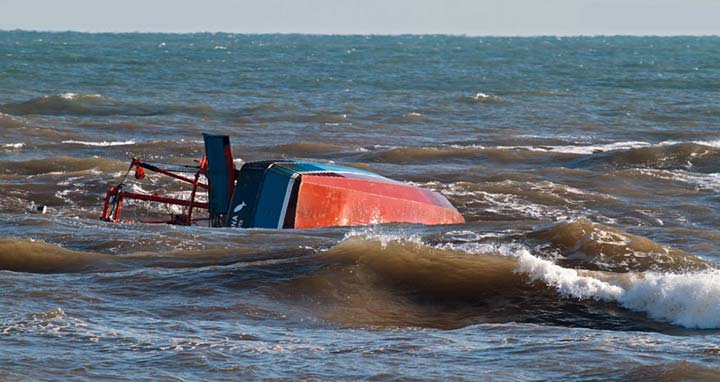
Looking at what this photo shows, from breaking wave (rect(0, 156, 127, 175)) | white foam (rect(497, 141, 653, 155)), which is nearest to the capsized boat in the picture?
breaking wave (rect(0, 156, 127, 175))

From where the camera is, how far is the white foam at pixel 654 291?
1238 cm

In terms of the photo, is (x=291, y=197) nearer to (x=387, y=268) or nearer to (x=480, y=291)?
(x=387, y=268)

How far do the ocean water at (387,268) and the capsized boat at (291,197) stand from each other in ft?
2.38

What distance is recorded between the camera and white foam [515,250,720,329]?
12.4 metres

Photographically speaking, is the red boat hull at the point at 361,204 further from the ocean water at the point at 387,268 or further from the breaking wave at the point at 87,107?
the breaking wave at the point at 87,107

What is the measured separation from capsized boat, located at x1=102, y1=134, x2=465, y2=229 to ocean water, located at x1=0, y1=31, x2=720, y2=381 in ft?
2.38

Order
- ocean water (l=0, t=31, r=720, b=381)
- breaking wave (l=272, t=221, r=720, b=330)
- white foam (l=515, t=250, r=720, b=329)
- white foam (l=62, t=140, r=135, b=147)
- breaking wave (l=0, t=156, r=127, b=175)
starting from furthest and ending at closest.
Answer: white foam (l=62, t=140, r=135, b=147), breaking wave (l=0, t=156, r=127, b=175), breaking wave (l=272, t=221, r=720, b=330), white foam (l=515, t=250, r=720, b=329), ocean water (l=0, t=31, r=720, b=381)

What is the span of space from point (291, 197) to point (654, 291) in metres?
6.87

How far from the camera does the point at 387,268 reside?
47.2 feet

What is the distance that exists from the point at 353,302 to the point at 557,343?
9.84 feet

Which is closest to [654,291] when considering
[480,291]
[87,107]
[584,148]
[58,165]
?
[480,291]

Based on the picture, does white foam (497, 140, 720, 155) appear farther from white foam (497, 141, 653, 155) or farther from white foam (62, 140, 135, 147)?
white foam (62, 140, 135, 147)

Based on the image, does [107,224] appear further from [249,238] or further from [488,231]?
[488,231]

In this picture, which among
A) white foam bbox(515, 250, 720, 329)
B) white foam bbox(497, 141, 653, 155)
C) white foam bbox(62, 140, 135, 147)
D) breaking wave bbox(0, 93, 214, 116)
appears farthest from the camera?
breaking wave bbox(0, 93, 214, 116)
